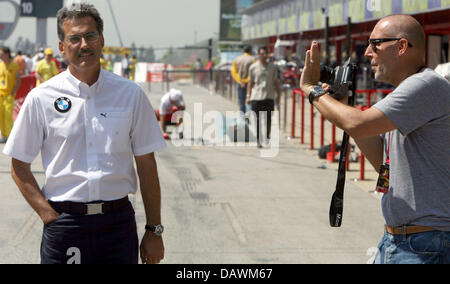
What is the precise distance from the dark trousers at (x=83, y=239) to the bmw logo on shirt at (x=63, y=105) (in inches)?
19.4

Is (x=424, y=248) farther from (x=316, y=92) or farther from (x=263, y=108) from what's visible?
(x=263, y=108)

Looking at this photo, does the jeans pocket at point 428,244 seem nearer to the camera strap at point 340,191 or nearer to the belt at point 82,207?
the camera strap at point 340,191

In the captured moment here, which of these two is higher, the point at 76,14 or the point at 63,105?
the point at 76,14

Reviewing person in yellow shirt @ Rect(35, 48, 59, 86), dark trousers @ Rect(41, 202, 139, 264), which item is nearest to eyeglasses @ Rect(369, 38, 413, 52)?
dark trousers @ Rect(41, 202, 139, 264)

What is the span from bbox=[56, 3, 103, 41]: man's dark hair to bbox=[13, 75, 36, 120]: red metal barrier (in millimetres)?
13280

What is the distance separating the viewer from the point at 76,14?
3580 mm

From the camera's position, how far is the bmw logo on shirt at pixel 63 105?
3.52m

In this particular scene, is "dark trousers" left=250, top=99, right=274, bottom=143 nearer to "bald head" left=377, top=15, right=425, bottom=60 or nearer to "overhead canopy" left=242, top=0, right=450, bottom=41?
"overhead canopy" left=242, top=0, right=450, bottom=41

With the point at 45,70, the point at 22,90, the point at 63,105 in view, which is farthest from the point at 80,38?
the point at 45,70

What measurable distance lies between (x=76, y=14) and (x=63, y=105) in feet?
1.46

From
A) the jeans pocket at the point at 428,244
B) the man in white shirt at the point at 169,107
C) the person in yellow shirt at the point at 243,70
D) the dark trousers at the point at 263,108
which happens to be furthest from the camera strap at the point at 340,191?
the person in yellow shirt at the point at 243,70

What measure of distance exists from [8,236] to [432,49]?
755 inches

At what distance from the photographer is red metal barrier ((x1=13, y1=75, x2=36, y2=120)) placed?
16.5 meters

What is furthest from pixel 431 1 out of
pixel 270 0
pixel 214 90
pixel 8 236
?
pixel 270 0
